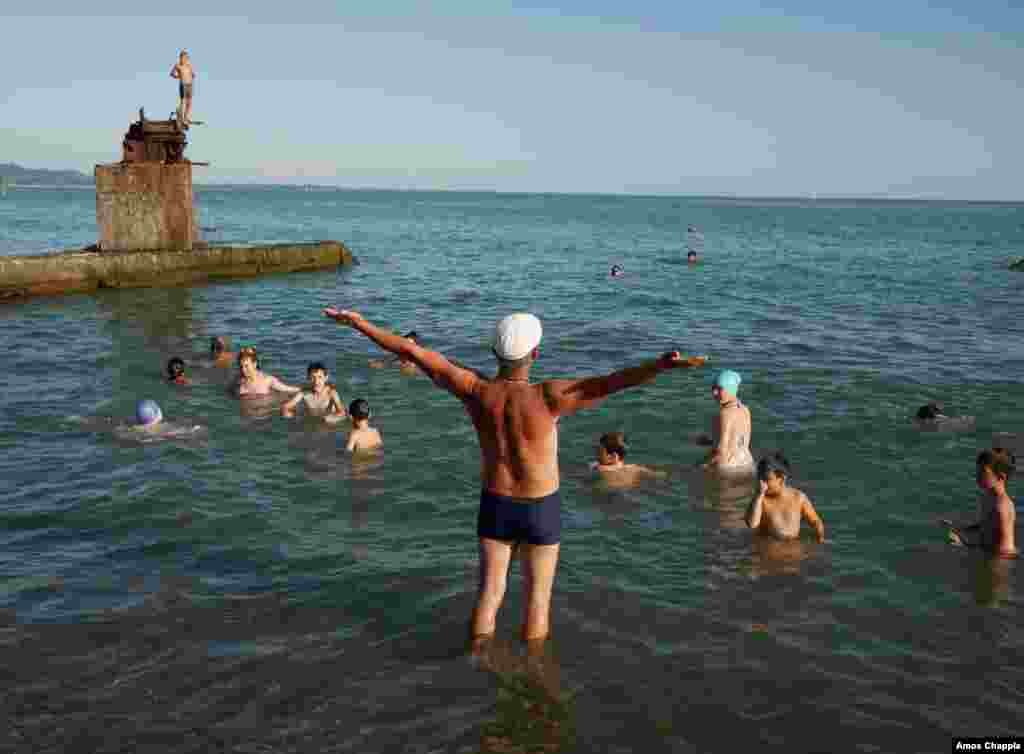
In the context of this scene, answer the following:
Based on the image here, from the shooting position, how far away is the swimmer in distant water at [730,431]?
10.6 m

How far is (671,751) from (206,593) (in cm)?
425

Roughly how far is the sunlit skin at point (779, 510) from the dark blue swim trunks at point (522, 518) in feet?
12.8

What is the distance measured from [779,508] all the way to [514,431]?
4.54 meters

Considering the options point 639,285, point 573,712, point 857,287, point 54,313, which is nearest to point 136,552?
point 573,712

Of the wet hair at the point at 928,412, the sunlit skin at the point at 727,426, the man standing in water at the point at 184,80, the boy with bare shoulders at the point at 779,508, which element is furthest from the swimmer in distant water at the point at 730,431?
the man standing in water at the point at 184,80

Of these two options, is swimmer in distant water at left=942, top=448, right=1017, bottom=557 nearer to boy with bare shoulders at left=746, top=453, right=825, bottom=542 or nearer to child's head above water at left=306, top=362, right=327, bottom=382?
boy with bare shoulders at left=746, top=453, right=825, bottom=542

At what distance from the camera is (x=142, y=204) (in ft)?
90.1

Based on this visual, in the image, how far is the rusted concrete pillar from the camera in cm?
2684

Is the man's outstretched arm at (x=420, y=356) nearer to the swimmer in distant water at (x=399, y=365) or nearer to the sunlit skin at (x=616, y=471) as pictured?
the sunlit skin at (x=616, y=471)

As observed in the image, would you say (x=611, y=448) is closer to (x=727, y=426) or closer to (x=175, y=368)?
(x=727, y=426)

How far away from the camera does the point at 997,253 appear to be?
65562mm

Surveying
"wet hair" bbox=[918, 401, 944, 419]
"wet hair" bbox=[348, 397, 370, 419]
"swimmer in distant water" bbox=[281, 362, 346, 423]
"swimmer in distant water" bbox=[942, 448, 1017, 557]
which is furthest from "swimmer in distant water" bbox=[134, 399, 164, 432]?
"wet hair" bbox=[918, 401, 944, 419]

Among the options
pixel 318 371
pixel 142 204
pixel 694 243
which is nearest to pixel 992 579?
pixel 318 371

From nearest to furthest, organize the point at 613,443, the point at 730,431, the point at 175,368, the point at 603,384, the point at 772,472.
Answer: the point at 603,384
the point at 772,472
the point at 613,443
the point at 730,431
the point at 175,368
